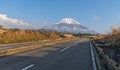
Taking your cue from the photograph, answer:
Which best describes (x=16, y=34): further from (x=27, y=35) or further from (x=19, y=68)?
(x=19, y=68)

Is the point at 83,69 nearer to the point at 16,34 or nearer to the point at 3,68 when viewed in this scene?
the point at 3,68

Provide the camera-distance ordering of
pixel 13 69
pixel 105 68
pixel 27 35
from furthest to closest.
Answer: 1. pixel 27 35
2. pixel 105 68
3. pixel 13 69

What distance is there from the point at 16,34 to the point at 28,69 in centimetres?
4957

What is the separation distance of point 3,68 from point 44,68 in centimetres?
203

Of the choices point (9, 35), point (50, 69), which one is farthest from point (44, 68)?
point (9, 35)

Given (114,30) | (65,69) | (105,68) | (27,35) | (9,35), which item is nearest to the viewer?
(65,69)

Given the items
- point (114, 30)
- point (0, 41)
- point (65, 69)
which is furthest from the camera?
point (114, 30)

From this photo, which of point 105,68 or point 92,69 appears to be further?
point 105,68

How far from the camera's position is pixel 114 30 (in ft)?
237

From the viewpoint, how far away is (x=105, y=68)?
15.5 metres

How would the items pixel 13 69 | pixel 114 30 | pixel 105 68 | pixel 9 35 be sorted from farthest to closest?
1. pixel 114 30
2. pixel 9 35
3. pixel 105 68
4. pixel 13 69

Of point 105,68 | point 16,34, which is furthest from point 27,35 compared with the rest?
point 105,68

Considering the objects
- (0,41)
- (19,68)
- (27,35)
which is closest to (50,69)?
(19,68)

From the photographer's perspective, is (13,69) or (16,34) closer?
(13,69)
